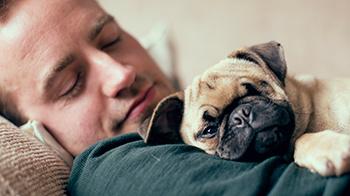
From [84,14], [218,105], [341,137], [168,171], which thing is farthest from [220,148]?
[84,14]

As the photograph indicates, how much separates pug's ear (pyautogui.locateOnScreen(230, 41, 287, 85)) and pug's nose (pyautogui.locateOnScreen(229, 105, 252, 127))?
7.1 inches

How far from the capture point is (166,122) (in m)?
1.56

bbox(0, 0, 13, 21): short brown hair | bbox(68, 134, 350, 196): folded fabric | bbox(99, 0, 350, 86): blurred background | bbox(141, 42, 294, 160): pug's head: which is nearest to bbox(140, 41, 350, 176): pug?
bbox(141, 42, 294, 160): pug's head

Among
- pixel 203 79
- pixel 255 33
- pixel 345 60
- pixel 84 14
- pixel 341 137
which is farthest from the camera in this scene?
pixel 255 33

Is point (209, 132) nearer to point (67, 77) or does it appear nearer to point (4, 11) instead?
point (67, 77)

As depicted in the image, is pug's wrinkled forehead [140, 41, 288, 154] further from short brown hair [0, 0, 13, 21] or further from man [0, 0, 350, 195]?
short brown hair [0, 0, 13, 21]

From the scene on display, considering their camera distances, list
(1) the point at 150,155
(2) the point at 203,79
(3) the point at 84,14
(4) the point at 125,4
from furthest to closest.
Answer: (4) the point at 125,4 → (3) the point at 84,14 → (2) the point at 203,79 → (1) the point at 150,155

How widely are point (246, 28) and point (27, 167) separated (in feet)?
4.05

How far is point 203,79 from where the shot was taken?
4.99ft

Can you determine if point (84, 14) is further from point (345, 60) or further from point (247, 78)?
point (345, 60)

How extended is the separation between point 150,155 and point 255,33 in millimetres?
1060

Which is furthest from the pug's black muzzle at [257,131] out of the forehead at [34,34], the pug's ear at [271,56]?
the forehead at [34,34]

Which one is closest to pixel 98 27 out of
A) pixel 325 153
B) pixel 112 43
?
pixel 112 43

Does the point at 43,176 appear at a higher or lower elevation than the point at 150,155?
higher
